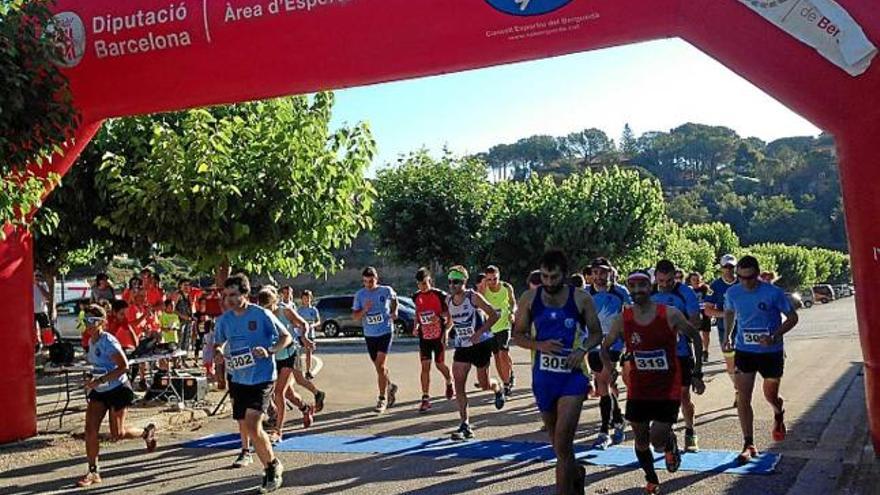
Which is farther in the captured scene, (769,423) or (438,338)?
(438,338)

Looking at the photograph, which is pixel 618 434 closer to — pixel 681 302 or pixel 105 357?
pixel 681 302

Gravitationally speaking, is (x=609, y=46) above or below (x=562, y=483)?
above

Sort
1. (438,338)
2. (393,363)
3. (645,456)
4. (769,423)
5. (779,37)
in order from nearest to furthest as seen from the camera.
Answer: (645,456) → (779,37) → (769,423) → (438,338) → (393,363)

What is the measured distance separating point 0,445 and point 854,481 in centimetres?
818

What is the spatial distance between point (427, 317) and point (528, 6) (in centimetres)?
472

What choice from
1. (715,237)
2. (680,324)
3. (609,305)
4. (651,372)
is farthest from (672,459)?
(715,237)

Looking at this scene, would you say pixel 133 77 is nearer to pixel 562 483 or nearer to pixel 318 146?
pixel 318 146

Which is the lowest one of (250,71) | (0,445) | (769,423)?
(769,423)

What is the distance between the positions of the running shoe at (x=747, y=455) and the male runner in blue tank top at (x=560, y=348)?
207 cm

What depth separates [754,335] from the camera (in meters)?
8.04

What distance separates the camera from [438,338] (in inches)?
453

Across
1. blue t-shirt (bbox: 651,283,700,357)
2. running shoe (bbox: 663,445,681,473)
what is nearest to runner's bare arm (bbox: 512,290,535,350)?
running shoe (bbox: 663,445,681,473)

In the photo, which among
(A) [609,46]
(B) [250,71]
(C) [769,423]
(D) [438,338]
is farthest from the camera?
(D) [438,338]

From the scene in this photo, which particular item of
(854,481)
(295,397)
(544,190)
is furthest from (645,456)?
(544,190)
